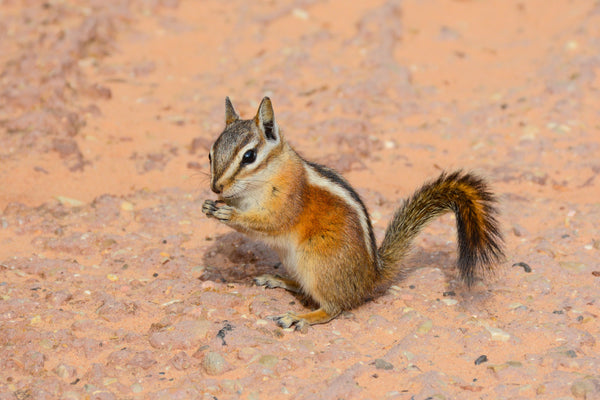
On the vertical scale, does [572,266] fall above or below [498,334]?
above

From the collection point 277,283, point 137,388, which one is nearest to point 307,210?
point 277,283

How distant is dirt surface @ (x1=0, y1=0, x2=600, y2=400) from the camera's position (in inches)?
136

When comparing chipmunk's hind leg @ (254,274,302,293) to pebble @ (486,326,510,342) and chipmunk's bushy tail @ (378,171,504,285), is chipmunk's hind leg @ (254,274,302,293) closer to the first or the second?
chipmunk's bushy tail @ (378,171,504,285)

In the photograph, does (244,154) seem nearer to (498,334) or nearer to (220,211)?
(220,211)

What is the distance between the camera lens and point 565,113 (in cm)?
632

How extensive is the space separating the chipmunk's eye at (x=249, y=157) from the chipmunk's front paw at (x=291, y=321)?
2.70 feet

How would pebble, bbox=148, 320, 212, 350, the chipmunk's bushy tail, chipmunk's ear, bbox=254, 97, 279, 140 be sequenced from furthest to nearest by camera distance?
chipmunk's ear, bbox=254, 97, 279, 140
the chipmunk's bushy tail
pebble, bbox=148, 320, 212, 350

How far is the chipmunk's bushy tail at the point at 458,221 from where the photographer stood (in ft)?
12.2

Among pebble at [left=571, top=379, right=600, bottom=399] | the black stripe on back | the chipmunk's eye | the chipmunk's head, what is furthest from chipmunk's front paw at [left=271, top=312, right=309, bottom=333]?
pebble at [left=571, top=379, right=600, bottom=399]

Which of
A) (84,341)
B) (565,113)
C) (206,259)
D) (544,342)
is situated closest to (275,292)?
(206,259)

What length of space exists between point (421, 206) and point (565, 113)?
112 inches

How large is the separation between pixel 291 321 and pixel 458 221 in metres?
1.00

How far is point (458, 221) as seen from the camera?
379 centimetres

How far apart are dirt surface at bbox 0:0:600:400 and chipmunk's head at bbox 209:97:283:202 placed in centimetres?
67
